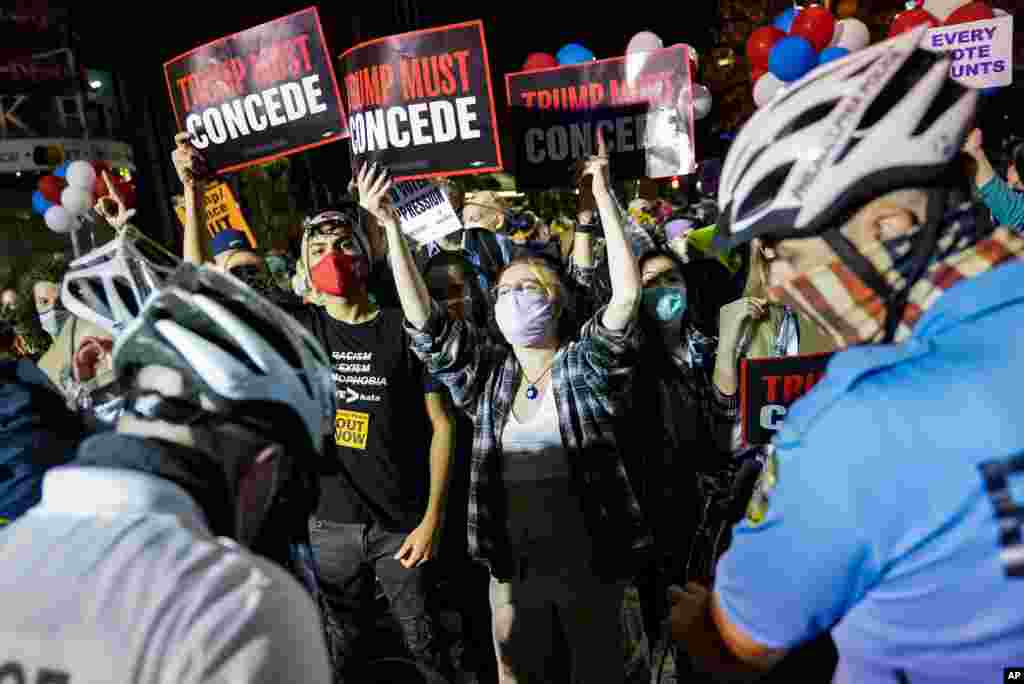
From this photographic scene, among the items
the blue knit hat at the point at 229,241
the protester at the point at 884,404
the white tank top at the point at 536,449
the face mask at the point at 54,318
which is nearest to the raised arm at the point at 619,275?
the white tank top at the point at 536,449

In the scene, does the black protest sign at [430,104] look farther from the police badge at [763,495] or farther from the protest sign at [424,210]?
the police badge at [763,495]

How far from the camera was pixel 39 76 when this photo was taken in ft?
67.6

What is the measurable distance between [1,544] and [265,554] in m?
0.48

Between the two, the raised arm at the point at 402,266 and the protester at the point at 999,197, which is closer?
the raised arm at the point at 402,266

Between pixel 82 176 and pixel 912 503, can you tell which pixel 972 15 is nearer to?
pixel 912 503

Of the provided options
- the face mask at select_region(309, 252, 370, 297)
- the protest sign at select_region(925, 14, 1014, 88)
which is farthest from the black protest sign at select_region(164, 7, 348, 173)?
the protest sign at select_region(925, 14, 1014, 88)

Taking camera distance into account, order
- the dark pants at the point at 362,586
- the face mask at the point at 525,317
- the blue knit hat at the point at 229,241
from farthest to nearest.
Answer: the blue knit hat at the point at 229,241, the dark pants at the point at 362,586, the face mask at the point at 525,317

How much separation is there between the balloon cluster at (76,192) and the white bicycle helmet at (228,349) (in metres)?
2.70

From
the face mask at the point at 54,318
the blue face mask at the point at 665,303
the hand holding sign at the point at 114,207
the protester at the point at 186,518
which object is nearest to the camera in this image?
the protester at the point at 186,518

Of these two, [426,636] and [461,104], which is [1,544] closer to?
[426,636]

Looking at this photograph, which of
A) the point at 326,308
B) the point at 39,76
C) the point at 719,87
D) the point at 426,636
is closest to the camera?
the point at 426,636

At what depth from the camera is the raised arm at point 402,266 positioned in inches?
140

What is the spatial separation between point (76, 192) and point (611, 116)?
3.04m

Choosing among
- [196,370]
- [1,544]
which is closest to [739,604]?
[196,370]
